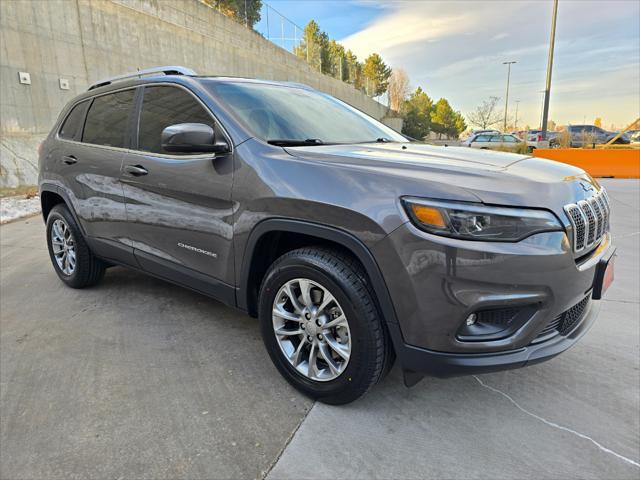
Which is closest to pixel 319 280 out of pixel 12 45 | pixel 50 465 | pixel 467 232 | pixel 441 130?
pixel 467 232

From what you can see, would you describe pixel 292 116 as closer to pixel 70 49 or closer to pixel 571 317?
pixel 571 317

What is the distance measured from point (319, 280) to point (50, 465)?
1454 millimetres

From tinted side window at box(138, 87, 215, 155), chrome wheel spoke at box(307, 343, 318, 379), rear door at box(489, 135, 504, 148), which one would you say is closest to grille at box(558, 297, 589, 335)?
chrome wheel spoke at box(307, 343, 318, 379)

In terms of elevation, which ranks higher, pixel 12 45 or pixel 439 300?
pixel 12 45

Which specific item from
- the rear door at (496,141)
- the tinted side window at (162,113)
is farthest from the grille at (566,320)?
the rear door at (496,141)

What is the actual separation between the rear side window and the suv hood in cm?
253

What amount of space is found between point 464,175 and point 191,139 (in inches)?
57.1

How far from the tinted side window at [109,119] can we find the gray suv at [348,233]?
0.17 feet

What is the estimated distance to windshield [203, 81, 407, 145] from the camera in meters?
2.71

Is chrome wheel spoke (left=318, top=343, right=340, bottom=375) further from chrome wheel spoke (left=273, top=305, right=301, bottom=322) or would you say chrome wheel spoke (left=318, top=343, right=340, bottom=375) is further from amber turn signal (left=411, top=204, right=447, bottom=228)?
amber turn signal (left=411, top=204, right=447, bottom=228)

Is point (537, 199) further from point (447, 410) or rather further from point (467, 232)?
point (447, 410)

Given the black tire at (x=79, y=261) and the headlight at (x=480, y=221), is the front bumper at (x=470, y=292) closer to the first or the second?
the headlight at (x=480, y=221)

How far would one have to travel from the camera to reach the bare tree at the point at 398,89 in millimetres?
73000

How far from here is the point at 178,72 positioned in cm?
330
